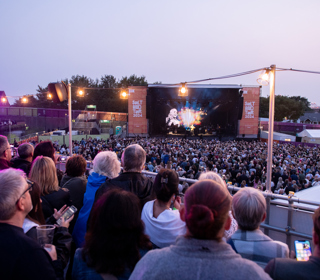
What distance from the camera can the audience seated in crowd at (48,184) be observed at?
7.97 ft

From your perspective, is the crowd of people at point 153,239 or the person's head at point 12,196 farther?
the person's head at point 12,196

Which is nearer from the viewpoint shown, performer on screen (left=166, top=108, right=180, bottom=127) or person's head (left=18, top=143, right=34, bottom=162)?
person's head (left=18, top=143, right=34, bottom=162)

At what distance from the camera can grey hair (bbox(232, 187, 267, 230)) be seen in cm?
179

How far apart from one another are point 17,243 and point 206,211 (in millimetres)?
936

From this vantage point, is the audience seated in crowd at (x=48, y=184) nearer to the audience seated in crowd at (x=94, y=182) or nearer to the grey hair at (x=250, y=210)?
the audience seated in crowd at (x=94, y=182)

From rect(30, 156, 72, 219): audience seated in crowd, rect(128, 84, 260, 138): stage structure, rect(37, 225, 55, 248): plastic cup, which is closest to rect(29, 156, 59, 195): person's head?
rect(30, 156, 72, 219): audience seated in crowd

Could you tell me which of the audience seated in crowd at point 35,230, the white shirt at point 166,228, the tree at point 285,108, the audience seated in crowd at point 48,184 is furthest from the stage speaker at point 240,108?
the tree at point 285,108

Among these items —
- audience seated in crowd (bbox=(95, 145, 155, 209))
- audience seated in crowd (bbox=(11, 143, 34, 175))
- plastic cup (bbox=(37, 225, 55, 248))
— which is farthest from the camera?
audience seated in crowd (bbox=(11, 143, 34, 175))

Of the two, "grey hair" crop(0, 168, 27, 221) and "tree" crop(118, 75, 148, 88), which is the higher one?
"tree" crop(118, 75, 148, 88)

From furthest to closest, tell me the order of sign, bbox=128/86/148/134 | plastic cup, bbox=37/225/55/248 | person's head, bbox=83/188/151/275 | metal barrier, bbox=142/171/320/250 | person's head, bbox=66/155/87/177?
sign, bbox=128/86/148/134 < person's head, bbox=66/155/87/177 < metal barrier, bbox=142/171/320/250 < plastic cup, bbox=37/225/55/248 < person's head, bbox=83/188/151/275

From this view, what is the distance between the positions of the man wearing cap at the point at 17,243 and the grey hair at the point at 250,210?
1155mm

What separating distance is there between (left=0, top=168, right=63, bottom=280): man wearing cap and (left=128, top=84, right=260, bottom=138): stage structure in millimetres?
23751

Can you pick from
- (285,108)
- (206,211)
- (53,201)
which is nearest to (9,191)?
(53,201)

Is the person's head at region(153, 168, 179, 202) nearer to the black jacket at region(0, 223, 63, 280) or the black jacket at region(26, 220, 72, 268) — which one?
the black jacket at region(26, 220, 72, 268)
